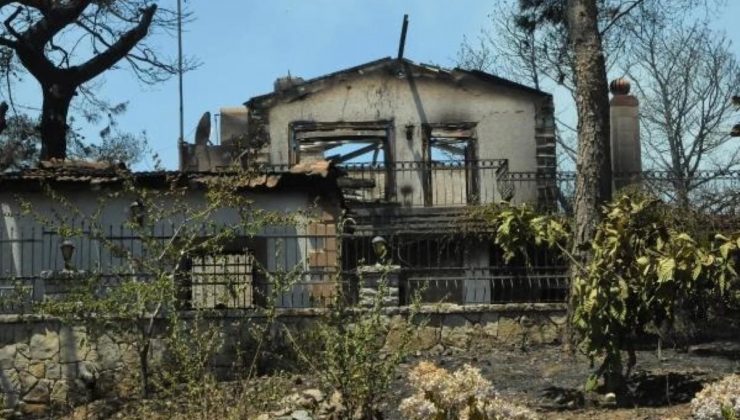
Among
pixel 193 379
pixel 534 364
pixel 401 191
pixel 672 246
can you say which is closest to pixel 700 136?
pixel 401 191

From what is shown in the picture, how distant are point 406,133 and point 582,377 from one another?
12.0 meters

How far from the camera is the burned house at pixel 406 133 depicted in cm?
2184

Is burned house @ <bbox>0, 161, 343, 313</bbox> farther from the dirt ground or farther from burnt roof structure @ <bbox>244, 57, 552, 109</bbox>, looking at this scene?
burnt roof structure @ <bbox>244, 57, 552, 109</bbox>

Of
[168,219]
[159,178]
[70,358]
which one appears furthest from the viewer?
[159,178]

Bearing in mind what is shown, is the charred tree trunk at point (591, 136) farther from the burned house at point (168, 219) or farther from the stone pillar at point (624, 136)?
the stone pillar at point (624, 136)

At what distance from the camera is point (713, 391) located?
6.28 meters

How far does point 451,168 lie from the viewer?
71.9ft

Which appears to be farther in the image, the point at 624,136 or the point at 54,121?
the point at 54,121

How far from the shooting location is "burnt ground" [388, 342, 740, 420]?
9.27m

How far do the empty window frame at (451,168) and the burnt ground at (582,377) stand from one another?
8166 millimetres

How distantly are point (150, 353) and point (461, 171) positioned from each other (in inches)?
422

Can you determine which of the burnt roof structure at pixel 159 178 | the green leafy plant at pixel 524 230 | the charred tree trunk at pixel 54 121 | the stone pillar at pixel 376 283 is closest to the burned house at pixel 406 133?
the charred tree trunk at pixel 54 121

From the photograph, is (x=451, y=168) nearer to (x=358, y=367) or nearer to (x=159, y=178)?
(x=159, y=178)

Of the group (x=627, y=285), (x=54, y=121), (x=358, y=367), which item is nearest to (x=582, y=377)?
(x=627, y=285)
